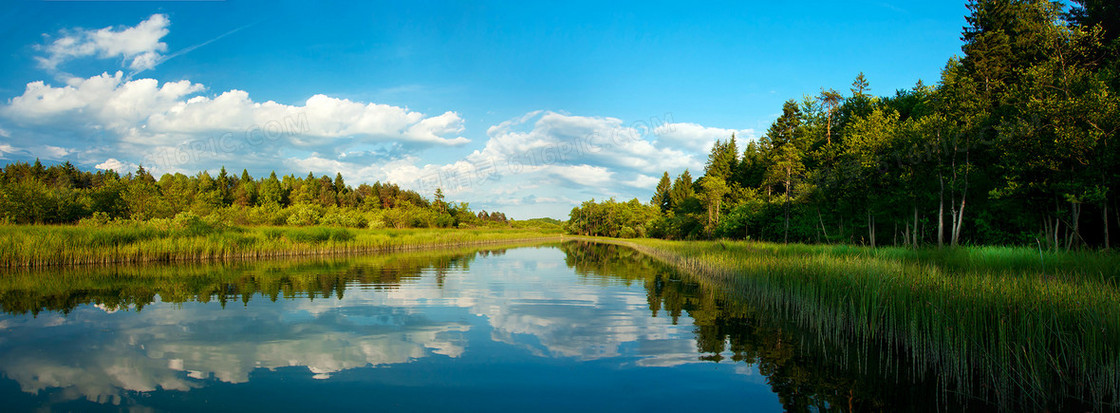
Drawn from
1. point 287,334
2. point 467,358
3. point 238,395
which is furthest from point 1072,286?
point 287,334

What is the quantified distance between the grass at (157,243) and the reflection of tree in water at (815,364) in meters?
26.3

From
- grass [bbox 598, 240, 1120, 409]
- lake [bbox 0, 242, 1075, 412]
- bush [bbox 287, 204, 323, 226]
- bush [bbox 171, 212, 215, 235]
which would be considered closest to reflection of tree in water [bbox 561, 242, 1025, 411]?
lake [bbox 0, 242, 1075, 412]

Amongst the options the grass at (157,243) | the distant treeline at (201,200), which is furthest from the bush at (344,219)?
the grass at (157,243)

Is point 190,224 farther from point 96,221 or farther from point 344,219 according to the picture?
point 344,219

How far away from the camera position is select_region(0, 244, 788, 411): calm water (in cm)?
645

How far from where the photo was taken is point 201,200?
58031 mm

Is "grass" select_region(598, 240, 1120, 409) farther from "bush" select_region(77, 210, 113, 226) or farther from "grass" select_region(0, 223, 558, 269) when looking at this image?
"bush" select_region(77, 210, 113, 226)

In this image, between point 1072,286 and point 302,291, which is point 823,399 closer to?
point 1072,286

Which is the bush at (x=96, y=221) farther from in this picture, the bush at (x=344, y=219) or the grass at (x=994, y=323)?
the grass at (x=994, y=323)

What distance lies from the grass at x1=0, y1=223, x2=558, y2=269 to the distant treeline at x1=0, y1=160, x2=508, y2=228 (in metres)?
2.94

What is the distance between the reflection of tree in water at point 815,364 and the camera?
6.31 metres

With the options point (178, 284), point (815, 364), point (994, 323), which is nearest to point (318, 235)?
point (178, 284)

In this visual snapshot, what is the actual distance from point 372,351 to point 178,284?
1302 centimetres

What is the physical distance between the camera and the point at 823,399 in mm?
6473
